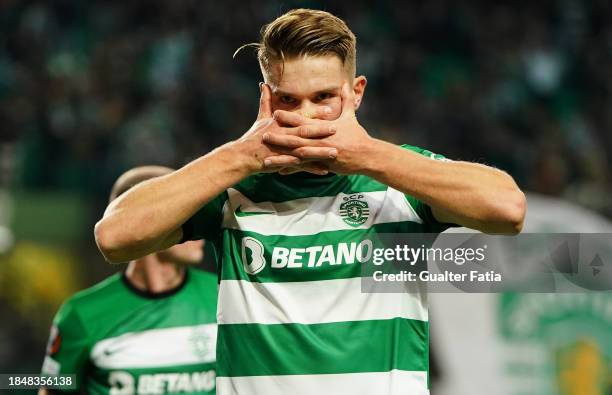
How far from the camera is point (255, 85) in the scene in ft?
32.6

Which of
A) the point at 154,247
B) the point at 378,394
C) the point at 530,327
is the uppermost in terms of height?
the point at 530,327

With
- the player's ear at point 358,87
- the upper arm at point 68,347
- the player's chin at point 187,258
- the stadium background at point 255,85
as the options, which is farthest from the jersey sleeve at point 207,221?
the stadium background at point 255,85

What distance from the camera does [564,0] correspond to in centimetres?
1112

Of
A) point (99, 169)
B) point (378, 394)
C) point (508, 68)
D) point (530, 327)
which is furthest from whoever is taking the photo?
point (508, 68)

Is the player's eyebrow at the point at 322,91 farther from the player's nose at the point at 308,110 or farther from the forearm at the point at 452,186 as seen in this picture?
the forearm at the point at 452,186

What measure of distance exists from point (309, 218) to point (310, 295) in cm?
22

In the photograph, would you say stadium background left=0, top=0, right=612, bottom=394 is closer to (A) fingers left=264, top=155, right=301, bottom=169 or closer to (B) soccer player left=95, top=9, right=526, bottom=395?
(B) soccer player left=95, top=9, right=526, bottom=395

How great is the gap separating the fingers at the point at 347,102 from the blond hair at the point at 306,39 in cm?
9

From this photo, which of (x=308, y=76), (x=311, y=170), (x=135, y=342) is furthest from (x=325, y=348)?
(x=135, y=342)

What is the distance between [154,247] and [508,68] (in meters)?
8.30

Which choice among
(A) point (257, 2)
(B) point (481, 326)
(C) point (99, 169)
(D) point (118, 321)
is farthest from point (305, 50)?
(A) point (257, 2)

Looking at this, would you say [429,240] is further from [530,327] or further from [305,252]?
[530,327]

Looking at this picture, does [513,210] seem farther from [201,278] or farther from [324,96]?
[201,278]

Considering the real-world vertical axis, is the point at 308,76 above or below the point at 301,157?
above
